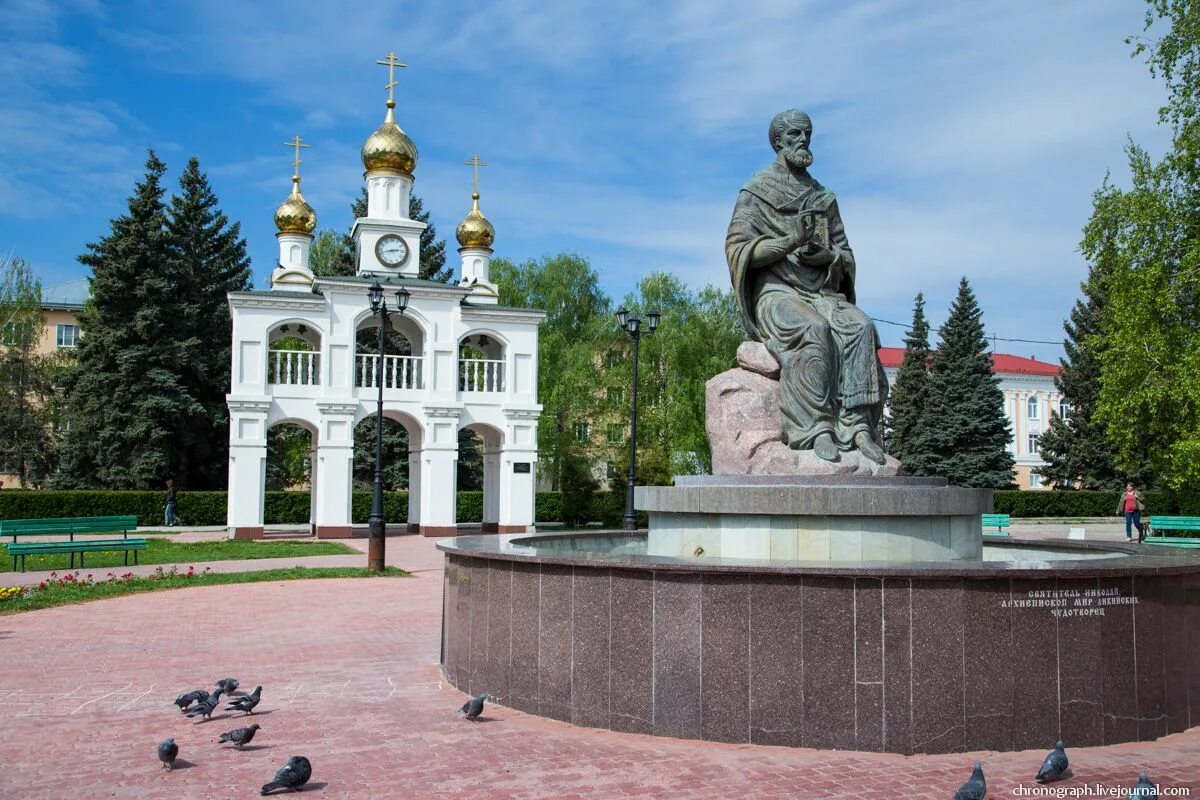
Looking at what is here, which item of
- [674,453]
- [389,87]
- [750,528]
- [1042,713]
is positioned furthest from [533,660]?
[389,87]

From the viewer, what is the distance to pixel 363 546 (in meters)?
26.8

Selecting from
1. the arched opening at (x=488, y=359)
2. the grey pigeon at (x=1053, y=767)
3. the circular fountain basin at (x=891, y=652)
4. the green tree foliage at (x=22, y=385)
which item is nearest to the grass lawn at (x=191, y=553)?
the arched opening at (x=488, y=359)

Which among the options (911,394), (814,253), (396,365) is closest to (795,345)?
(814,253)

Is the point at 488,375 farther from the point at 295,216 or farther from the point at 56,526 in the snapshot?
the point at 56,526

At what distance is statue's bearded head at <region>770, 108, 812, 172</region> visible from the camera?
9352 millimetres

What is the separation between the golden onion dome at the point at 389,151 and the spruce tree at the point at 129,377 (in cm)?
942

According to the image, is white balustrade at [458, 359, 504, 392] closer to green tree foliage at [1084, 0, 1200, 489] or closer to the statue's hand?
green tree foliage at [1084, 0, 1200, 489]

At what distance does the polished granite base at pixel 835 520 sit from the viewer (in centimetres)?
709

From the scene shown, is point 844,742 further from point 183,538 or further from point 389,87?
point 389,87

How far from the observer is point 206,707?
6.76m

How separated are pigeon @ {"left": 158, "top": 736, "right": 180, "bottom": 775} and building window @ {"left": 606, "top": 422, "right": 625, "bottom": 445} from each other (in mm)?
34319

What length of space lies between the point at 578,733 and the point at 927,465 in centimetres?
4203

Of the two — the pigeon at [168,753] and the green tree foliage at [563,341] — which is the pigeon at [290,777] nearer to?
the pigeon at [168,753]

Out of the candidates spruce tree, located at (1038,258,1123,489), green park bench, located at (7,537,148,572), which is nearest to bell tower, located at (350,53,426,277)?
green park bench, located at (7,537,148,572)
